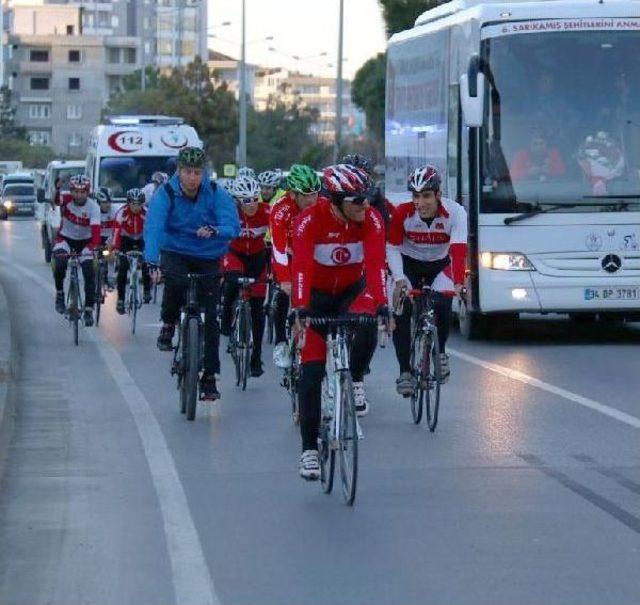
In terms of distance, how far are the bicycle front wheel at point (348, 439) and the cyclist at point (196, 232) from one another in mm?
3984

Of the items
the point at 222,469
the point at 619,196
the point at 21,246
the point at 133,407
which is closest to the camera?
the point at 222,469

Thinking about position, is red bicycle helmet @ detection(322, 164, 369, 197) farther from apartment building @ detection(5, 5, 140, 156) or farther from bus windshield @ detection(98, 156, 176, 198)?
apartment building @ detection(5, 5, 140, 156)

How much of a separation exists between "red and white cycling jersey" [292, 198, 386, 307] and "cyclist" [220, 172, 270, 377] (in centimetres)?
520

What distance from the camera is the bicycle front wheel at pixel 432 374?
12.8 meters

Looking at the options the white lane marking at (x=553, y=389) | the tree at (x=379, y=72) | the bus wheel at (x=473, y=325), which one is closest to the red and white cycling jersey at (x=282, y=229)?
the white lane marking at (x=553, y=389)

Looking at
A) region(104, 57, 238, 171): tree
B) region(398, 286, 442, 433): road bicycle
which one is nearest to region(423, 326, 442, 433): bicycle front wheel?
region(398, 286, 442, 433): road bicycle

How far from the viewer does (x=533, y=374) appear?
1680 cm

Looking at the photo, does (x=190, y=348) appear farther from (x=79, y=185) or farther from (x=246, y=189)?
(x=79, y=185)

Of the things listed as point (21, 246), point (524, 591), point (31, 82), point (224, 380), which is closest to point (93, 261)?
point (224, 380)

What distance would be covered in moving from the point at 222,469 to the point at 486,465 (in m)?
1.53

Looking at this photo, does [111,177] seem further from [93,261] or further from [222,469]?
[222,469]

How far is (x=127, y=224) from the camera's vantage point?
2384 centimetres

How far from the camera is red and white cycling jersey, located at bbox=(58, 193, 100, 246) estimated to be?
2147 cm

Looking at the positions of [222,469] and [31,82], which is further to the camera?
[31,82]
